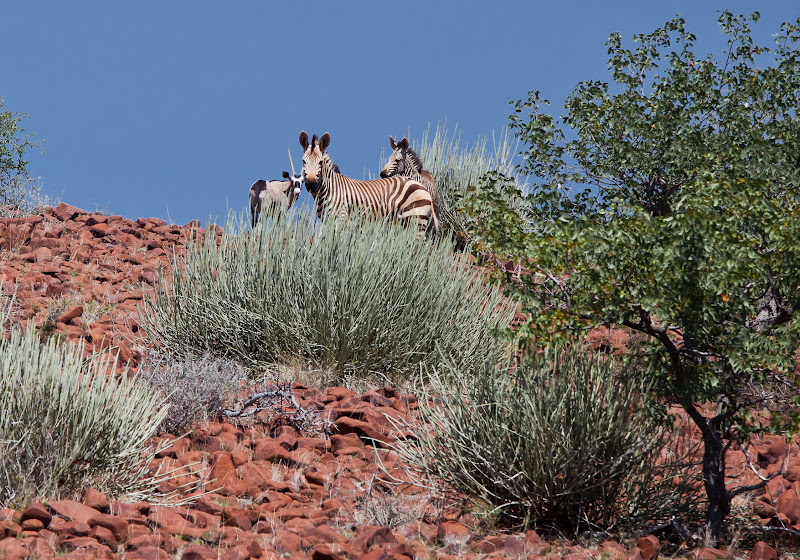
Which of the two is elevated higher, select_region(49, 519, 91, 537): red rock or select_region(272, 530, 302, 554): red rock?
select_region(272, 530, 302, 554): red rock

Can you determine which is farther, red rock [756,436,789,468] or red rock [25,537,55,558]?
red rock [756,436,789,468]

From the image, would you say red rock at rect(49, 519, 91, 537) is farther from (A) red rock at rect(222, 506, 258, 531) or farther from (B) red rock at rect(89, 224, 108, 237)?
(B) red rock at rect(89, 224, 108, 237)

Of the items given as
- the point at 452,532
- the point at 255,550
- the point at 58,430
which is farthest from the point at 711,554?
the point at 58,430

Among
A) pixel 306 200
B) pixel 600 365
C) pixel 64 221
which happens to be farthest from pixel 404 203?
pixel 600 365

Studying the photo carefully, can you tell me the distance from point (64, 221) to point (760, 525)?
12.2 m

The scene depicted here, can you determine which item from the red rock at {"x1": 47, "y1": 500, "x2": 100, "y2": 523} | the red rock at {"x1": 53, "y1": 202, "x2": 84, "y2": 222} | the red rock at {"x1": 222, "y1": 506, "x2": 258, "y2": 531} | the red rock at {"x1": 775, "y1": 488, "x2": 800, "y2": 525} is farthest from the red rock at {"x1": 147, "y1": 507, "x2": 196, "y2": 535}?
the red rock at {"x1": 53, "y1": 202, "x2": 84, "y2": 222}

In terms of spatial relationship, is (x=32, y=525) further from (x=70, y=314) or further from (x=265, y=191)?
(x=265, y=191)

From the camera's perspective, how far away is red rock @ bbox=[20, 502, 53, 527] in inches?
185

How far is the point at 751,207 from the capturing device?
475cm

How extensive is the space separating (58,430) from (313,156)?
7.12m

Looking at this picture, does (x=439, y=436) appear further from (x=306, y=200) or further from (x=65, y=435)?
(x=306, y=200)

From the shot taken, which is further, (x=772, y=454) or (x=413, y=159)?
(x=413, y=159)

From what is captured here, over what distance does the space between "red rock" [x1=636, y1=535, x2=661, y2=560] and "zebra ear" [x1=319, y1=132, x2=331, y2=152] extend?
8.11 m

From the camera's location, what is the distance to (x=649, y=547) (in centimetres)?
471
